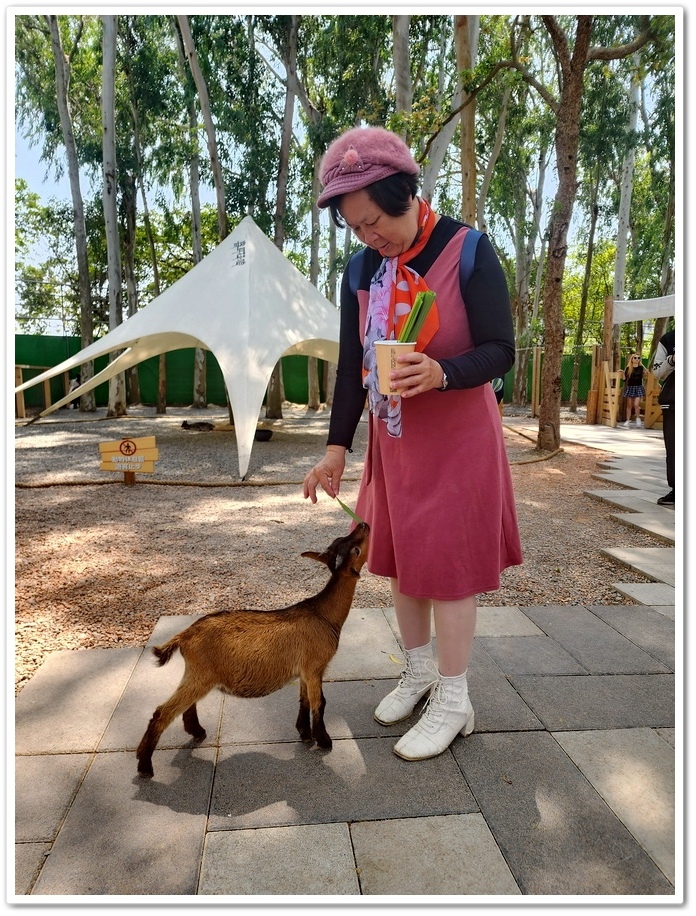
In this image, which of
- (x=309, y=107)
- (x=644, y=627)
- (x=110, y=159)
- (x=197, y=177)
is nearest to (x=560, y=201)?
(x=644, y=627)

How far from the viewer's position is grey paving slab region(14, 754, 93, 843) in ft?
5.10

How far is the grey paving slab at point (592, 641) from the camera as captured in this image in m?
2.44

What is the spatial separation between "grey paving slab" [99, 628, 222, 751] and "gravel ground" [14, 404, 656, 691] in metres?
0.38

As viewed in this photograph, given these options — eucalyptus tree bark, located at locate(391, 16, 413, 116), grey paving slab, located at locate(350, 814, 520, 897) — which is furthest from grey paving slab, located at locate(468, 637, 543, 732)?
eucalyptus tree bark, located at locate(391, 16, 413, 116)

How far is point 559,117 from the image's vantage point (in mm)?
7746

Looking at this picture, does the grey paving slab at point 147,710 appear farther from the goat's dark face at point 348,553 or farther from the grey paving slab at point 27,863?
the goat's dark face at point 348,553

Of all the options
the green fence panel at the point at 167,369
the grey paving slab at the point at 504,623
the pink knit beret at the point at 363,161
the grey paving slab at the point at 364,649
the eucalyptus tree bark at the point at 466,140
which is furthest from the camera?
the green fence panel at the point at 167,369

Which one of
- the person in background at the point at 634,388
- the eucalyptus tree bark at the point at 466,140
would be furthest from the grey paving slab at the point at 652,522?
the person in background at the point at 634,388

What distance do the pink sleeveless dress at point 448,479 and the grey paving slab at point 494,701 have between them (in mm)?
558

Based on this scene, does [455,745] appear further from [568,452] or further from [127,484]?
[568,452]

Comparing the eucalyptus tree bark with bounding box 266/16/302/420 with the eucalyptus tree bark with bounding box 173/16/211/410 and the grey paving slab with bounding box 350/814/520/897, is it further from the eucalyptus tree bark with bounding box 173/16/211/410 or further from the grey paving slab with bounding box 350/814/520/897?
the grey paving slab with bounding box 350/814/520/897

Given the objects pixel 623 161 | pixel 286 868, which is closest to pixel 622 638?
pixel 286 868

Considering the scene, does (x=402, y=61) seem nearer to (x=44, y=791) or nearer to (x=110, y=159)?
(x=110, y=159)

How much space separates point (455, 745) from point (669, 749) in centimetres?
64
